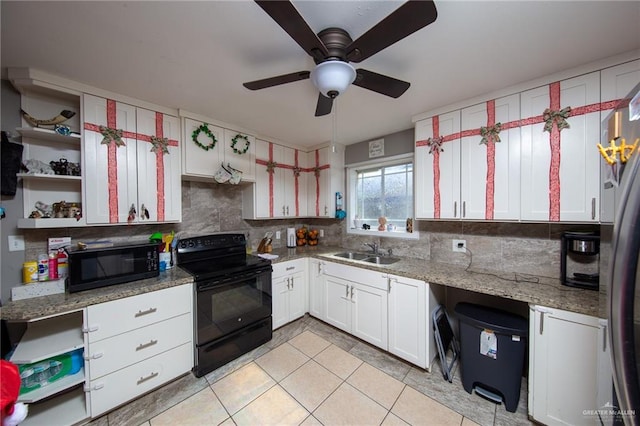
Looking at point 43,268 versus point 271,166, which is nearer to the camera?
point 43,268

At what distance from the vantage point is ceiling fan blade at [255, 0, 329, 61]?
2.58ft

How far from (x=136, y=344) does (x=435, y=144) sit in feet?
9.82

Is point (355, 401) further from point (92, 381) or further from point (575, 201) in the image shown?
point (575, 201)

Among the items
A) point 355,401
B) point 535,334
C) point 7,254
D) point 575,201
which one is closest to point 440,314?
point 535,334

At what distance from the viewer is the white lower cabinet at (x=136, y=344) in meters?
1.47

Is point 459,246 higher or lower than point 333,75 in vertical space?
lower

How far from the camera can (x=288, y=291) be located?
2.66 meters

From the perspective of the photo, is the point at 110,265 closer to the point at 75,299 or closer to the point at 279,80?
the point at 75,299

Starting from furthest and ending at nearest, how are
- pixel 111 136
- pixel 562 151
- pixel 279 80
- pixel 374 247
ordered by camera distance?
pixel 374 247 < pixel 111 136 < pixel 562 151 < pixel 279 80

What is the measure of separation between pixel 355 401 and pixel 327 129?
2.63 meters

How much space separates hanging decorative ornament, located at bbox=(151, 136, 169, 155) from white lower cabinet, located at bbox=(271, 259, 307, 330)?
159 cm

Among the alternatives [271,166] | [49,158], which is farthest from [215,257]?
[49,158]

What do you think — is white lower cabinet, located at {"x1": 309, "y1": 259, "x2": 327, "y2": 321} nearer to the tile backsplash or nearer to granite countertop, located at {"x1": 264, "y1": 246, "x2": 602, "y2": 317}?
granite countertop, located at {"x1": 264, "y1": 246, "x2": 602, "y2": 317}

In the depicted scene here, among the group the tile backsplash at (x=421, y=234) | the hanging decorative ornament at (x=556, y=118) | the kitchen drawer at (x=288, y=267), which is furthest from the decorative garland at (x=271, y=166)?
the hanging decorative ornament at (x=556, y=118)
